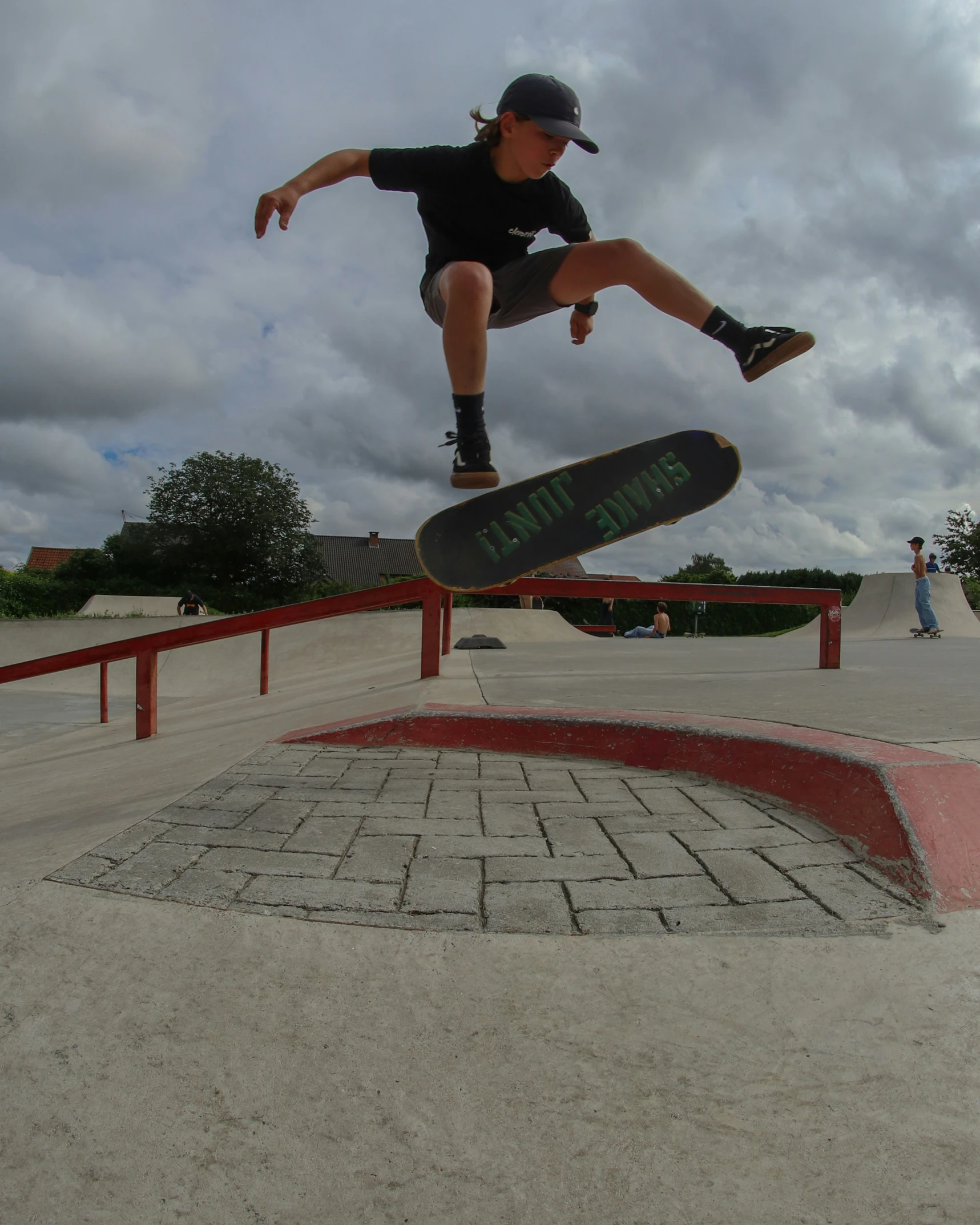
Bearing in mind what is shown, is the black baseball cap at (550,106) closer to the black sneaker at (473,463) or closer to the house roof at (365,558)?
the black sneaker at (473,463)

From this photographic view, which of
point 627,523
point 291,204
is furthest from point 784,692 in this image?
point 291,204

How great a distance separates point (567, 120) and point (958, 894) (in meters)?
2.33

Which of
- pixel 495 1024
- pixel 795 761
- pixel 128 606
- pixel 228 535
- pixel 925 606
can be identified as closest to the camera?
pixel 495 1024

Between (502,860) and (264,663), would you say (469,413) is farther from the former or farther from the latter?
(264,663)

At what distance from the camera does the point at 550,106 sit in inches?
81.1

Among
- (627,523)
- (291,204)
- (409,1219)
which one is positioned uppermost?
(291,204)

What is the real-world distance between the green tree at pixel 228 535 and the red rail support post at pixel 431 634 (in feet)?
89.7

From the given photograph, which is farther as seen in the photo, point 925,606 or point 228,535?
point 228,535

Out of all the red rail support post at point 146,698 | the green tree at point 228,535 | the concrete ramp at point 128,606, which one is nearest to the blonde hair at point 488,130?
the red rail support post at point 146,698

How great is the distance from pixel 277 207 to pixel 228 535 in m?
32.5

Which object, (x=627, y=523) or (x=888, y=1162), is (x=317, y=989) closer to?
(x=888, y=1162)

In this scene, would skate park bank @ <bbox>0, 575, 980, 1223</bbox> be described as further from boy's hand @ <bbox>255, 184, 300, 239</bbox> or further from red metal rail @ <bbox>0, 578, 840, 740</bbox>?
boy's hand @ <bbox>255, 184, 300, 239</bbox>

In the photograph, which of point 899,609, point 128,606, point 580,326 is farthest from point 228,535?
point 580,326

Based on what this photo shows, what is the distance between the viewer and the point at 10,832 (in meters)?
2.71
